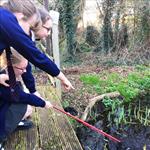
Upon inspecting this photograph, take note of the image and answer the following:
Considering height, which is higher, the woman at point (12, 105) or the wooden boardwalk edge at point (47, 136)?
the woman at point (12, 105)

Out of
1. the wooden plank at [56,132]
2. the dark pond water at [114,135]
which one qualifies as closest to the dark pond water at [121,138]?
the dark pond water at [114,135]

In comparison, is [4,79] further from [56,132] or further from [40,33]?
[56,132]

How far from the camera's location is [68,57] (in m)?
10.3

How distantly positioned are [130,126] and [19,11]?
9.68 feet

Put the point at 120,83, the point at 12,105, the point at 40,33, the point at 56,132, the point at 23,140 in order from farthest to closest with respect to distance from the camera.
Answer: the point at 120,83 < the point at 56,132 < the point at 23,140 < the point at 40,33 < the point at 12,105

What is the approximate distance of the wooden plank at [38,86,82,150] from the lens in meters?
3.13

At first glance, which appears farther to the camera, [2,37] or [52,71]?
[52,71]

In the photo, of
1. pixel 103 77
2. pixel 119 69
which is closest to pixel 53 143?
pixel 103 77

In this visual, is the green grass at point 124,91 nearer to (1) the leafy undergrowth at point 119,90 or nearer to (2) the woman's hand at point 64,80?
(1) the leafy undergrowth at point 119,90

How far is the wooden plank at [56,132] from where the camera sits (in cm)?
313

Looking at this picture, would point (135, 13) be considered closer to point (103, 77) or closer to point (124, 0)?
point (124, 0)

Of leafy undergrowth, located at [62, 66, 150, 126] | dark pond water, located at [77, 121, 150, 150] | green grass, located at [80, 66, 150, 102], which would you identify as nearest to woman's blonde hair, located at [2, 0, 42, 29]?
dark pond water, located at [77, 121, 150, 150]

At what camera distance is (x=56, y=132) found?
11.3 ft

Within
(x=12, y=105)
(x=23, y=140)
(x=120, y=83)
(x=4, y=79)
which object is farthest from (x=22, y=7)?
(x=120, y=83)
